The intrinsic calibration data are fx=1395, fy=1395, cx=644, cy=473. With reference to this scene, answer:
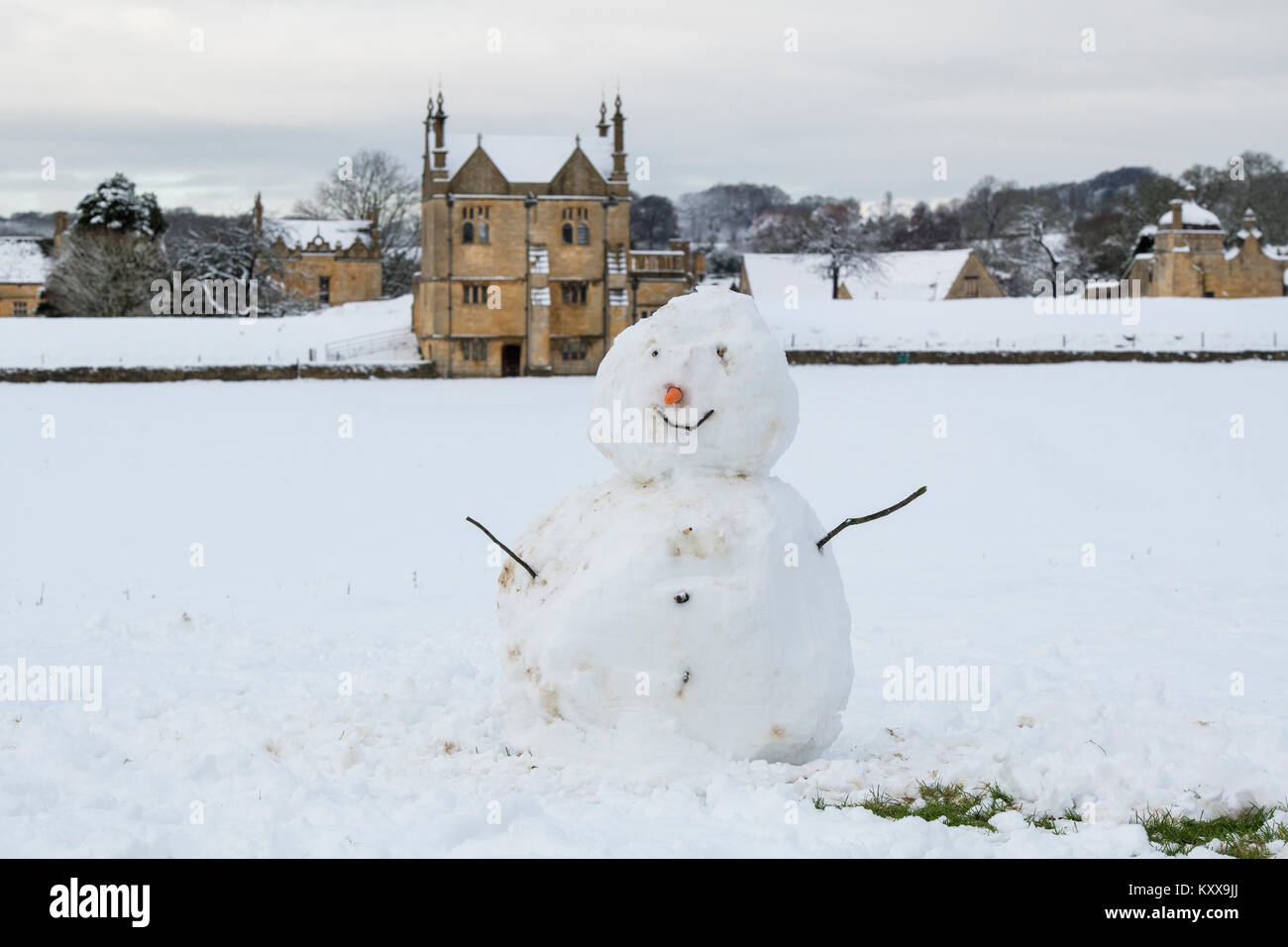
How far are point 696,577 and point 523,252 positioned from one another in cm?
4704

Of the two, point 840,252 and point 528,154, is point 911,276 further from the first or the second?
point 528,154

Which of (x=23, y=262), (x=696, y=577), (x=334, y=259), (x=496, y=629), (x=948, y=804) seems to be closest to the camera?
(x=948, y=804)

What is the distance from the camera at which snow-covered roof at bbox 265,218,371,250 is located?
81.5 metres

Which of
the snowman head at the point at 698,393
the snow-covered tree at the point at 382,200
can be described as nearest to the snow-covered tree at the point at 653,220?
the snow-covered tree at the point at 382,200

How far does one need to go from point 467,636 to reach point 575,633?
16.6 ft

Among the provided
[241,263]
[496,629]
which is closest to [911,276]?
[241,263]

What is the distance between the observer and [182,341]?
163ft

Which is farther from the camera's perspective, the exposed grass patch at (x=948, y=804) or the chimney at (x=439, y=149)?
the chimney at (x=439, y=149)

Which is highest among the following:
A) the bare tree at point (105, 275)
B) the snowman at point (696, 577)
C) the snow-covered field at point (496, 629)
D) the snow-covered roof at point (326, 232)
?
the snow-covered roof at point (326, 232)

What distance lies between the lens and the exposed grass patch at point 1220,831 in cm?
653

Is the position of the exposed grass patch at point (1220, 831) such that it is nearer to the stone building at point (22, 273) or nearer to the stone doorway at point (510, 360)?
the stone doorway at point (510, 360)

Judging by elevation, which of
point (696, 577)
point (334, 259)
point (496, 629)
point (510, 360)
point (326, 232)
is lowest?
point (496, 629)

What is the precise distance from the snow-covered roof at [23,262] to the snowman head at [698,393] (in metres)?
83.0
